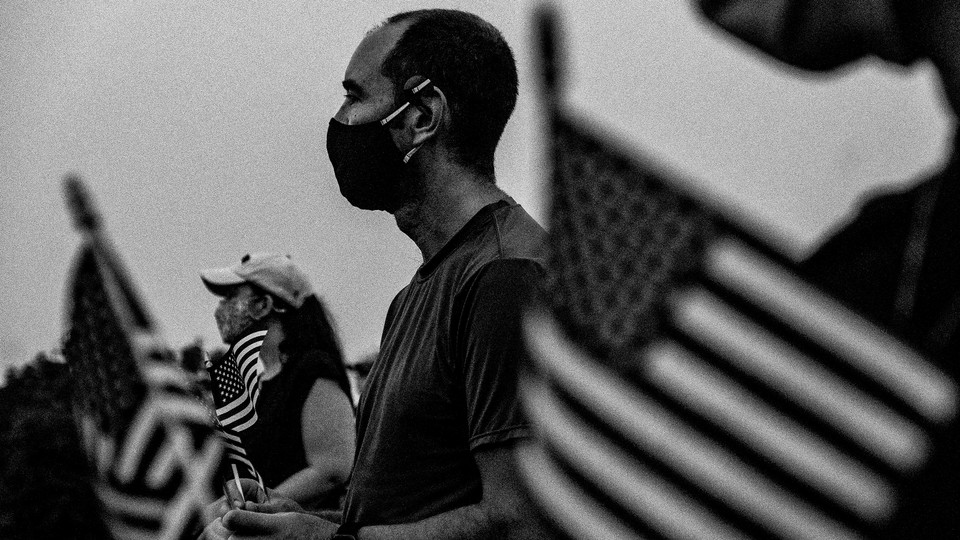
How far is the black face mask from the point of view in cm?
365

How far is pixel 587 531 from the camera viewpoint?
1679 millimetres

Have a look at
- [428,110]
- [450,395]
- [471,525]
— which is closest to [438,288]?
[450,395]

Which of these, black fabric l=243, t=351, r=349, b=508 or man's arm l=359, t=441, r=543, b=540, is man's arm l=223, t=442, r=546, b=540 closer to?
man's arm l=359, t=441, r=543, b=540

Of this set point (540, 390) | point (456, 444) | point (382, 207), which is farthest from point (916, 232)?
point (382, 207)

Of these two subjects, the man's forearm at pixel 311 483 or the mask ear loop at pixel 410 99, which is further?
the man's forearm at pixel 311 483

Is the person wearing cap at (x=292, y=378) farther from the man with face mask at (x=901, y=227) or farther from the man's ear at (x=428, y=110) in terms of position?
the man with face mask at (x=901, y=227)

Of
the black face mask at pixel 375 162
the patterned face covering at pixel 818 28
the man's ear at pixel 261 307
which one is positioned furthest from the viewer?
the man's ear at pixel 261 307

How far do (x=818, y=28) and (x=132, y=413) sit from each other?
54.5 inches

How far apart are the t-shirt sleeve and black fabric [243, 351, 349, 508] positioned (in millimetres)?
1864

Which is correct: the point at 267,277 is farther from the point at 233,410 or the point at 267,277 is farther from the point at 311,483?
the point at 233,410

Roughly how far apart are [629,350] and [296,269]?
4.17 m

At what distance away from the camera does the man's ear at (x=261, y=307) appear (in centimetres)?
554

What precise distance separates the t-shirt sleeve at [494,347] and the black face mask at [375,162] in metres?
0.53

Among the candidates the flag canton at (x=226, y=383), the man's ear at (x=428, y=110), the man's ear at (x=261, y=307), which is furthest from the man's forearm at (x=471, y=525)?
the man's ear at (x=261, y=307)
